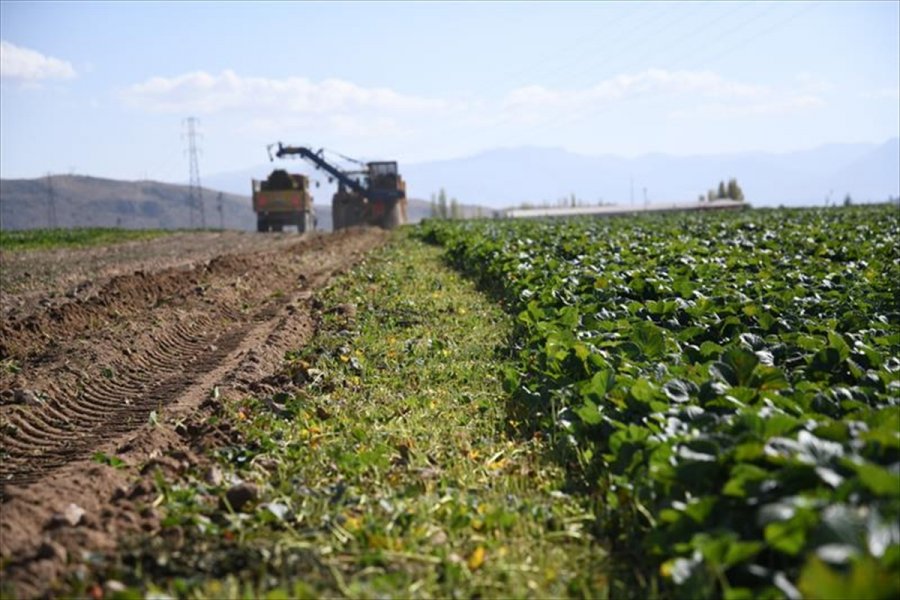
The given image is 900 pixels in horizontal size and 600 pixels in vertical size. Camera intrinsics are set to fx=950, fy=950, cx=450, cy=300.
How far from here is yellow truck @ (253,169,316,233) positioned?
159ft

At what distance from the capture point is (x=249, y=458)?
5328mm

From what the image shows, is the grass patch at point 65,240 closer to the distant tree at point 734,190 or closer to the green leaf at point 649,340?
the green leaf at point 649,340

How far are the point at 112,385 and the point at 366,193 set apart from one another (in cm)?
4186

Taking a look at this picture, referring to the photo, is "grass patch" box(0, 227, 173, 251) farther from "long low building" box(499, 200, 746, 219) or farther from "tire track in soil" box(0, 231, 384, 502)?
"long low building" box(499, 200, 746, 219)

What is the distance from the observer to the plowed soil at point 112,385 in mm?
4262

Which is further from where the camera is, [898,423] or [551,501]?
[551,501]

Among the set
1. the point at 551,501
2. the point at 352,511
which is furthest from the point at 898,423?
the point at 352,511

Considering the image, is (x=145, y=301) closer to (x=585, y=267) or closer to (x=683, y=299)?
(x=585, y=267)

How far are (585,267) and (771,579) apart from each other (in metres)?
8.96

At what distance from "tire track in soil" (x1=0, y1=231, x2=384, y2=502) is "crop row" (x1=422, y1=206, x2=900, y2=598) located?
299 centimetres

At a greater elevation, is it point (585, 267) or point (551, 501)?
point (585, 267)

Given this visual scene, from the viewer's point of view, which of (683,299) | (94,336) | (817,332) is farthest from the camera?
(94,336)

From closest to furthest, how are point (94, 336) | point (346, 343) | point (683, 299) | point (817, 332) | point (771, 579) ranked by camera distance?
point (771, 579) < point (817, 332) < point (683, 299) < point (346, 343) < point (94, 336)

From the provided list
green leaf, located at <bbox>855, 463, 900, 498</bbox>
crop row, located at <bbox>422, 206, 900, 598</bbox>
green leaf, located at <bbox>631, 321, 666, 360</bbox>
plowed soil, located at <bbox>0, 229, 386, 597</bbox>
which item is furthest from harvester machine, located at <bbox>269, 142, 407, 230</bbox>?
green leaf, located at <bbox>855, 463, 900, 498</bbox>
